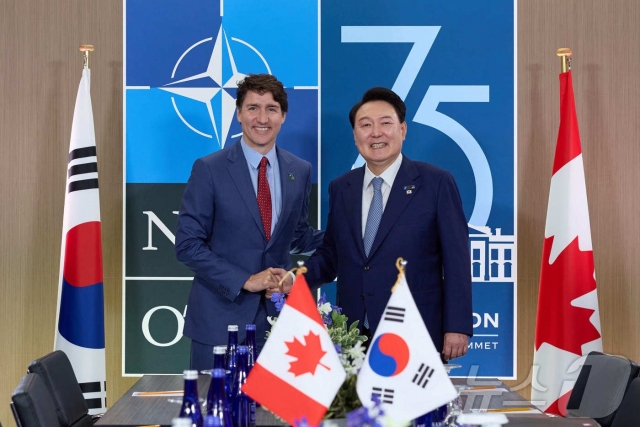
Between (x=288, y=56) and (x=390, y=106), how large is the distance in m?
1.40

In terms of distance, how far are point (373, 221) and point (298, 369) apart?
4.89ft

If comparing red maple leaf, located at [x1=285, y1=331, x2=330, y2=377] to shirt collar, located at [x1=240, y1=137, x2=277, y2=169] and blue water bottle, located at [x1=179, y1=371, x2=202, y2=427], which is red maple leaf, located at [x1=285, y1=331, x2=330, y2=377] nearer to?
blue water bottle, located at [x1=179, y1=371, x2=202, y2=427]

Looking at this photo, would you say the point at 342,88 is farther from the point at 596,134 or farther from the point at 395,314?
the point at 395,314

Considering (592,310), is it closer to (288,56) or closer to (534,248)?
(534,248)

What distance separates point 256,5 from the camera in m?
4.51

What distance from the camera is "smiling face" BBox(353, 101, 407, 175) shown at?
3.24 metres

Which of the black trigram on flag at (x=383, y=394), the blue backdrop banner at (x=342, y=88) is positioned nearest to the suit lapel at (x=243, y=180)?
the blue backdrop banner at (x=342, y=88)

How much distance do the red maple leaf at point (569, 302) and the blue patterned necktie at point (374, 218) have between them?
1.43m

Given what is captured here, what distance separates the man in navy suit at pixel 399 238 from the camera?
3.09 m

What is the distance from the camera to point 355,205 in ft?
10.8

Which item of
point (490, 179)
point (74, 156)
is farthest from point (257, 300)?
point (490, 179)

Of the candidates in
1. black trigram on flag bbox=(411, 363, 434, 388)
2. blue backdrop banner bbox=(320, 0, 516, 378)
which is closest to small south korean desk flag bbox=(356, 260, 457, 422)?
black trigram on flag bbox=(411, 363, 434, 388)

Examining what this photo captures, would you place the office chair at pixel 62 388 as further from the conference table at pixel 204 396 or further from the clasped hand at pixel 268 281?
the clasped hand at pixel 268 281

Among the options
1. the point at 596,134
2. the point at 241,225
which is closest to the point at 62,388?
the point at 241,225
